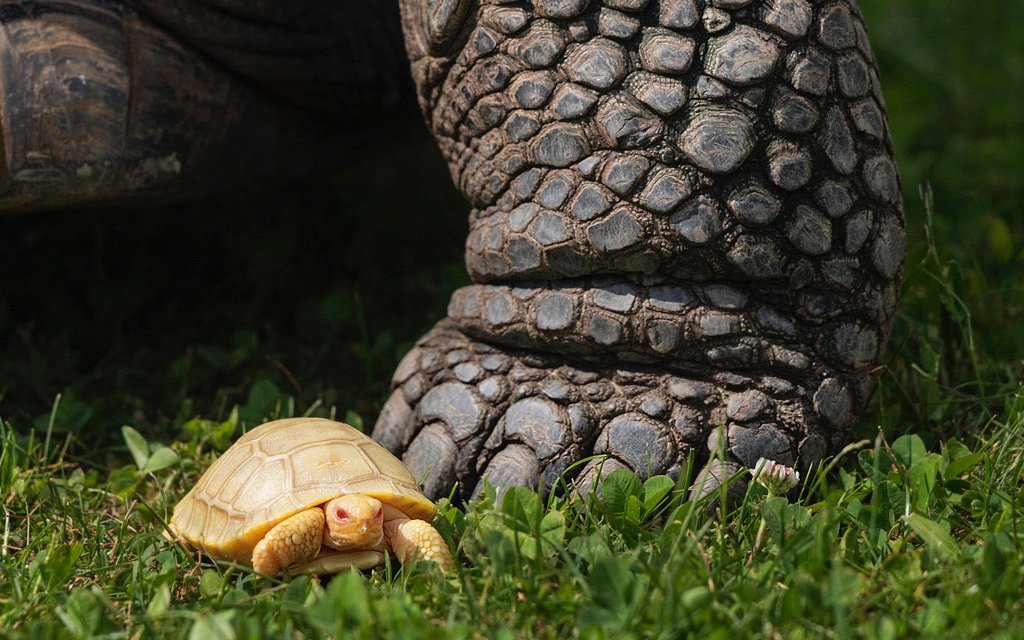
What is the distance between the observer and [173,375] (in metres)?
2.27

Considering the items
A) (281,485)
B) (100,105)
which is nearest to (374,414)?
(281,485)

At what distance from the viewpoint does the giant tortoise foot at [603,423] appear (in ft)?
5.11

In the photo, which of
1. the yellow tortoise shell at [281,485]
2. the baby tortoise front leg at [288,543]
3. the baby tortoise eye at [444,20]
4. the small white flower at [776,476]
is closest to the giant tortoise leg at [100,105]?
the baby tortoise eye at [444,20]

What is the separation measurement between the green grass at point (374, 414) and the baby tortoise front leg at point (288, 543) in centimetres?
3

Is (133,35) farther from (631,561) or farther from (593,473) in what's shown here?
(631,561)

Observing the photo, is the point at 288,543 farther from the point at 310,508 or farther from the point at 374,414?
the point at 374,414

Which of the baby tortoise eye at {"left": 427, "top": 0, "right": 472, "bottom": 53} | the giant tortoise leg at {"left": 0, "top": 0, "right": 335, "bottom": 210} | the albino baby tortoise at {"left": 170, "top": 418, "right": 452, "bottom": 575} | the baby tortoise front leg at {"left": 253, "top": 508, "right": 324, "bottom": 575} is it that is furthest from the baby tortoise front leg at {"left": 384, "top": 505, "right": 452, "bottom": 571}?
the giant tortoise leg at {"left": 0, "top": 0, "right": 335, "bottom": 210}

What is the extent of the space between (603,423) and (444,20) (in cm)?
Answer: 74

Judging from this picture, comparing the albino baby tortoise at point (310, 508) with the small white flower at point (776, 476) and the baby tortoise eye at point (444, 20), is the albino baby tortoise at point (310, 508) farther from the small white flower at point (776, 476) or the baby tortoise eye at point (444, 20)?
the baby tortoise eye at point (444, 20)

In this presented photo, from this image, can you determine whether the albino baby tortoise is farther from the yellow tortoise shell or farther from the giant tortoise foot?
the giant tortoise foot

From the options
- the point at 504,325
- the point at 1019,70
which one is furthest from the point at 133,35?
the point at 1019,70

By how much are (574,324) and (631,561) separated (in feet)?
1.47

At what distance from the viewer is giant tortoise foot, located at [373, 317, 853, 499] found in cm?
156

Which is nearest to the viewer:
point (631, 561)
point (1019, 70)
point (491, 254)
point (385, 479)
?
point (631, 561)
